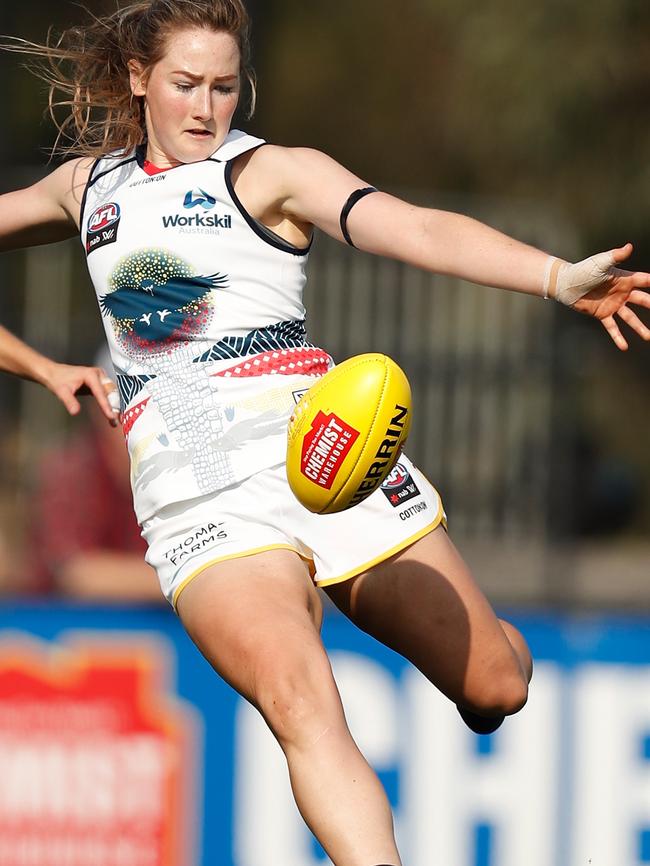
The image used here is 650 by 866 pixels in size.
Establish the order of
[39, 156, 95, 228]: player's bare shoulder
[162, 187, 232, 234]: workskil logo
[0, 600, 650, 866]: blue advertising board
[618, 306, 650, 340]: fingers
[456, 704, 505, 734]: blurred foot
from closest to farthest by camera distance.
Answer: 1. [618, 306, 650, 340]: fingers
2. [162, 187, 232, 234]: workskil logo
3. [39, 156, 95, 228]: player's bare shoulder
4. [456, 704, 505, 734]: blurred foot
5. [0, 600, 650, 866]: blue advertising board

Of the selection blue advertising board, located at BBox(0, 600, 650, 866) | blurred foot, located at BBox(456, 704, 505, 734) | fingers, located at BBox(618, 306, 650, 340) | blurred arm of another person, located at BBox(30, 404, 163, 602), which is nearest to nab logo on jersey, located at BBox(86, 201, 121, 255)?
fingers, located at BBox(618, 306, 650, 340)

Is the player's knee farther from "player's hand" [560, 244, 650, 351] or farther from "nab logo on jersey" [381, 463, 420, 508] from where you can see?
"player's hand" [560, 244, 650, 351]

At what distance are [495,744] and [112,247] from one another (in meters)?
3.21

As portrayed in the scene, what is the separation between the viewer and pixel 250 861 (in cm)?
648

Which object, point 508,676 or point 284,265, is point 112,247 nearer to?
point 284,265

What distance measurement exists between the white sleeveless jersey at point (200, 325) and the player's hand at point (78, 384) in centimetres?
28

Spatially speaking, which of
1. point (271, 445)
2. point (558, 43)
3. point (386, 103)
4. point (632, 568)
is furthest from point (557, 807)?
point (386, 103)

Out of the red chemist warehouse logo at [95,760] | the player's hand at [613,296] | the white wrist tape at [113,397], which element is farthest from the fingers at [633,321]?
the red chemist warehouse logo at [95,760]

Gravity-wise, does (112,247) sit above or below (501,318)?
above

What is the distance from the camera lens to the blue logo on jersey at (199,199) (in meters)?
4.07

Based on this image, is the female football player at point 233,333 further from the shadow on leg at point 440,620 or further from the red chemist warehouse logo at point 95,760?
the red chemist warehouse logo at point 95,760

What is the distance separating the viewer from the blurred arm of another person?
23.0ft

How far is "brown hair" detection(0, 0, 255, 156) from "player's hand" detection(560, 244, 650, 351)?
119 centimetres

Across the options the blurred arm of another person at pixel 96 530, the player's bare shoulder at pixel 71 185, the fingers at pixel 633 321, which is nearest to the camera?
the fingers at pixel 633 321
